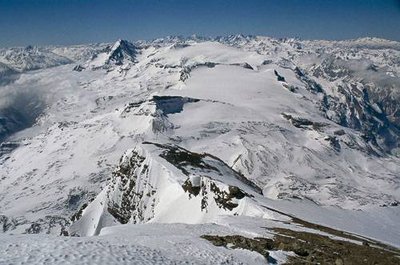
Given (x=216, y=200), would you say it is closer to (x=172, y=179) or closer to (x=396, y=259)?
(x=172, y=179)

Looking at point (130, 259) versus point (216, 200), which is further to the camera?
point (216, 200)

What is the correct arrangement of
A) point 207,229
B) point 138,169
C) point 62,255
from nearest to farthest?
point 62,255 → point 207,229 → point 138,169

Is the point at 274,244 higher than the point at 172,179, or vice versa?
the point at 172,179

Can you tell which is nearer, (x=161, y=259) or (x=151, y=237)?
(x=161, y=259)

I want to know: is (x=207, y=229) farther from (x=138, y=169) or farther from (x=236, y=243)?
(x=138, y=169)

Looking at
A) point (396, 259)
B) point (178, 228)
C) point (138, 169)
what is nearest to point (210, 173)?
point (138, 169)

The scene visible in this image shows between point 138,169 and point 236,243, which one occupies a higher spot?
point 138,169

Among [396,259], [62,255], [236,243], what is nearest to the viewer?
[62,255]

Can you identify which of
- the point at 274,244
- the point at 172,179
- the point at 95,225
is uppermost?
the point at 172,179

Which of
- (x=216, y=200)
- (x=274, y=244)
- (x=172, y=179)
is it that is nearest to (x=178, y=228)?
(x=274, y=244)
